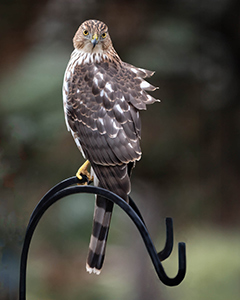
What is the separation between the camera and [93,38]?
1.17 m

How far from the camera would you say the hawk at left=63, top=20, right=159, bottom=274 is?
1.12 m

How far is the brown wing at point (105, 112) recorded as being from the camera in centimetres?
112

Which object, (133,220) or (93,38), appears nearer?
(133,220)

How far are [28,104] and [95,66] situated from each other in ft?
3.36

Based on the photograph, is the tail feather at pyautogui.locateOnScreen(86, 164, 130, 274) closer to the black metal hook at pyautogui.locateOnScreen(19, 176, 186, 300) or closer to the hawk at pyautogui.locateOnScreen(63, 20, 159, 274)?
the hawk at pyautogui.locateOnScreen(63, 20, 159, 274)

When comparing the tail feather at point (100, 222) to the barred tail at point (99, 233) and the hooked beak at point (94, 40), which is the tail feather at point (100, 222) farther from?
the hooked beak at point (94, 40)

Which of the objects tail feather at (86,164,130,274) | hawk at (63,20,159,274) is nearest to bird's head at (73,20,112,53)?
hawk at (63,20,159,274)

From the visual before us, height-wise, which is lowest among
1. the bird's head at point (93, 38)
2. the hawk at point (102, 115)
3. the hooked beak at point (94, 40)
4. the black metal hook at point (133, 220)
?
the black metal hook at point (133, 220)

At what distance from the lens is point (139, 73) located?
4.10 ft

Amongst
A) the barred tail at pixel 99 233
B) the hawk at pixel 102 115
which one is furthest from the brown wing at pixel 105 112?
the barred tail at pixel 99 233

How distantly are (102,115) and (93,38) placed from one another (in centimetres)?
22

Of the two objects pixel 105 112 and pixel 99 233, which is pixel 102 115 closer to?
pixel 105 112

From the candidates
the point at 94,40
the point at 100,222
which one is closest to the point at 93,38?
the point at 94,40

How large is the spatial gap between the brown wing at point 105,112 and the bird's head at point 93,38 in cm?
5
